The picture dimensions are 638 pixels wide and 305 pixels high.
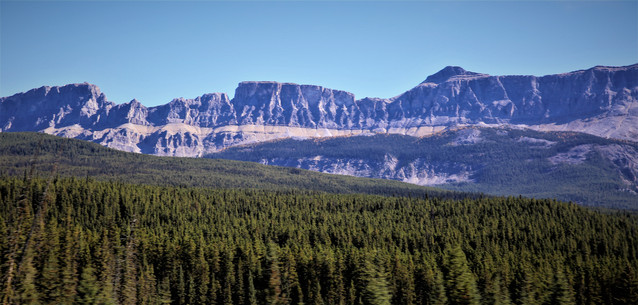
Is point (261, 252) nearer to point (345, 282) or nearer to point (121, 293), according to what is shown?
point (345, 282)

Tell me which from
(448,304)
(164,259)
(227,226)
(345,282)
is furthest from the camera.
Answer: (227,226)

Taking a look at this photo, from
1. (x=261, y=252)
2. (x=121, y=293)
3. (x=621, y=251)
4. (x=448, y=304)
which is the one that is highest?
(x=448, y=304)

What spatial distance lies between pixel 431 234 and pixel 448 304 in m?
151

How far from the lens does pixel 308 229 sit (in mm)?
194750

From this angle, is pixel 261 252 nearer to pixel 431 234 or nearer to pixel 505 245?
pixel 431 234

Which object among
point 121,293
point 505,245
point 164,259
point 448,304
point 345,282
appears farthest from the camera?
point 505,245

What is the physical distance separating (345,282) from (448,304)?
8664cm

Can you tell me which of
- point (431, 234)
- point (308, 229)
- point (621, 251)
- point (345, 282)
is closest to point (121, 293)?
point (345, 282)

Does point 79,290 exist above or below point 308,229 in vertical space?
above

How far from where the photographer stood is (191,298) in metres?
125

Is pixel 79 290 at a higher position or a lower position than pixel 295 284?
higher

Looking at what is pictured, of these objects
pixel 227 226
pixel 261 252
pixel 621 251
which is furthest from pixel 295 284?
pixel 621 251

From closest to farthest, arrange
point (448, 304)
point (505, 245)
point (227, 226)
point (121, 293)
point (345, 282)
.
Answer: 1. point (448, 304)
2. point (121, 293)
3. point (345, 282)
4. point (505, 245)
5. point (227, 226)

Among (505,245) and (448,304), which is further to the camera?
(505,245)
